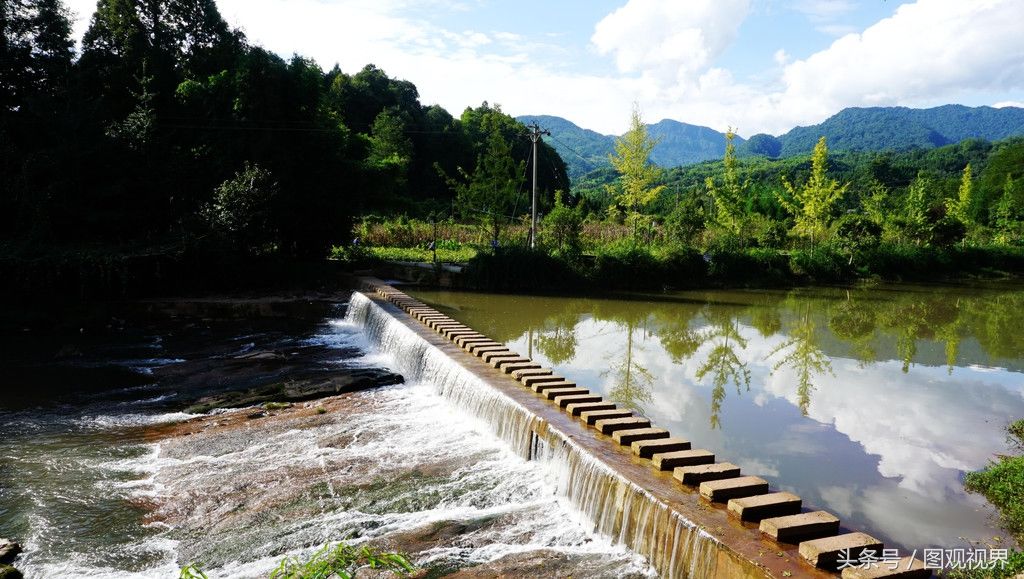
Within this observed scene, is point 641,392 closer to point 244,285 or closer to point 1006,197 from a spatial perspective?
point 244,285

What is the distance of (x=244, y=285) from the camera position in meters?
16.4

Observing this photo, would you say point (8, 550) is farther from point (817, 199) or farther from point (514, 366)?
point (817, 199)

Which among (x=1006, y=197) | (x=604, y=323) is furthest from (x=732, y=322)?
(x=1006, y=197)

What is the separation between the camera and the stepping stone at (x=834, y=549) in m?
3.34

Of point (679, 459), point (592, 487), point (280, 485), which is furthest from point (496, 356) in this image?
point (679, 459)

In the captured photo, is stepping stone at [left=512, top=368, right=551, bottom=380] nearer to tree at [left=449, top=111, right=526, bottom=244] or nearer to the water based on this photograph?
the water

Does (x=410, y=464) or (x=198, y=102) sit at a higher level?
(x=198, y=102)

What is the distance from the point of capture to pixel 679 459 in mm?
4664

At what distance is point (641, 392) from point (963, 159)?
3410 inches

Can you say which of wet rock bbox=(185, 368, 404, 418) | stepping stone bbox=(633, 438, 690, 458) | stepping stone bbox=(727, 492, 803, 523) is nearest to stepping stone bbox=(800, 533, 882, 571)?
stepping stone bbox=(727, 492, 803, 523)

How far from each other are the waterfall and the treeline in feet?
34.3

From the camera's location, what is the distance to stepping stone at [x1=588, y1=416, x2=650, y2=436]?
17.8ft

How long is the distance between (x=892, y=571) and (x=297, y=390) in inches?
286

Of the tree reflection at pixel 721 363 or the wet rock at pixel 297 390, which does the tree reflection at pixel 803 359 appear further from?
the wet rock at pixel 297 390
